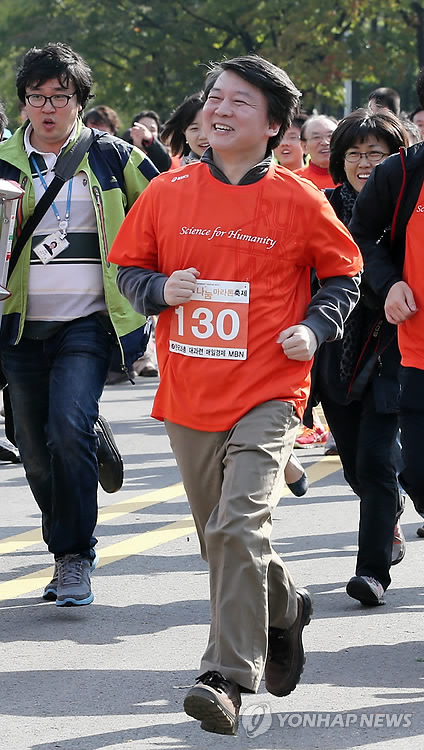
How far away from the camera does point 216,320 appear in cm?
433

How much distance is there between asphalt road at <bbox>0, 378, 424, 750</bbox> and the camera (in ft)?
14.1

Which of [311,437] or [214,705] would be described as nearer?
[214,705]

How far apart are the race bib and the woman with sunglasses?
4.64ft

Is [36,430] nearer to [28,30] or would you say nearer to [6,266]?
[6,266]

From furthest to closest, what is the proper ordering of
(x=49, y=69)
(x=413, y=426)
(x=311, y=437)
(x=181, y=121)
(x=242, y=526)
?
(x=311, y=437), (x=181, y=121), (x=49, y=69), (x=413, y=426), (x=242, y=526)

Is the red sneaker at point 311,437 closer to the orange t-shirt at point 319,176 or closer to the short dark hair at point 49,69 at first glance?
the orange t-shirt at point 319,176

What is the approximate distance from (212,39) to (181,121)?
82.2ft

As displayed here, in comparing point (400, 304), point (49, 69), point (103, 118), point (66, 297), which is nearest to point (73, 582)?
point (66, 297)

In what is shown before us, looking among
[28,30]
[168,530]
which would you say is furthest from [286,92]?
[28,30]

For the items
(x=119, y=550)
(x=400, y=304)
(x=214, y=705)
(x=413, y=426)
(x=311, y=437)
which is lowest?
(x=311, y=437)

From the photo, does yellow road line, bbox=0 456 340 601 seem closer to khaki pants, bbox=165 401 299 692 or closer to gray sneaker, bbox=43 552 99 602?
gray sneaker, bbox=43 552 99 602

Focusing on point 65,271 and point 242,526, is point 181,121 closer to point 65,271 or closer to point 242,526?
point 65,271

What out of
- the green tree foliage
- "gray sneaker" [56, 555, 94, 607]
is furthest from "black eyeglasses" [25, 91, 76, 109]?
the green tree foliage

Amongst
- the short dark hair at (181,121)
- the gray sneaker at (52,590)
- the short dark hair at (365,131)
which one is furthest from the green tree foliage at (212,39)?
the gray sneaker at (52,590)
